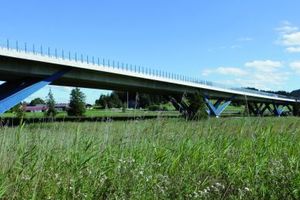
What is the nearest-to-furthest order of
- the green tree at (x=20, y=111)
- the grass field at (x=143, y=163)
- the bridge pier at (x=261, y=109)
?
the grass field at (x=143, y=163)
the green tree at (x=20, y=111)
the bridge pier at (x=261, y=109)

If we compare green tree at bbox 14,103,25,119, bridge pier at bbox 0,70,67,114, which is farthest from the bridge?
green tree at bbox 14,103,25,119

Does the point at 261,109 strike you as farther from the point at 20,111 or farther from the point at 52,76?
the point at 20,111

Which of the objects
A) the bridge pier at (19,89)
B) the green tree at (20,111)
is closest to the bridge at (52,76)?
the bridge pier at (19,89)

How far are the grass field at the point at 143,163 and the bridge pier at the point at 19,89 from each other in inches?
1338

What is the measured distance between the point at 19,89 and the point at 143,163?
39286 mm

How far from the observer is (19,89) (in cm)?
4312

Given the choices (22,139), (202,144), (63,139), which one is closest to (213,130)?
(202,144)

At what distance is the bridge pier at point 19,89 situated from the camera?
1576 inches

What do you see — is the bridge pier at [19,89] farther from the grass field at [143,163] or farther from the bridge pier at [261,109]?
the grass field at [143,163]

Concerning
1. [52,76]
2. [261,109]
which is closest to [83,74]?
[52,76]

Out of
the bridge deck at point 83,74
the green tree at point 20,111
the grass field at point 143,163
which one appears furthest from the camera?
the bridge deck at point 83,74

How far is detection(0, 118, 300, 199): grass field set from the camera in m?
4.63

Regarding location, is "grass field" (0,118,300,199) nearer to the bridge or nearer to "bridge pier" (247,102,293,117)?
"bridge pier" (247,102,293,117)

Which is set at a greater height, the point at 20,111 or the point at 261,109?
the point at 20,111
